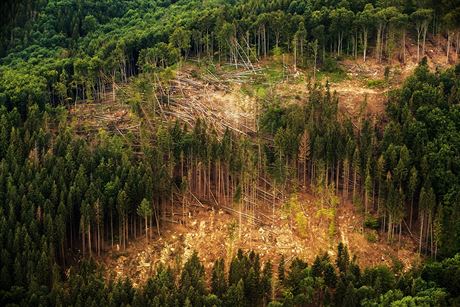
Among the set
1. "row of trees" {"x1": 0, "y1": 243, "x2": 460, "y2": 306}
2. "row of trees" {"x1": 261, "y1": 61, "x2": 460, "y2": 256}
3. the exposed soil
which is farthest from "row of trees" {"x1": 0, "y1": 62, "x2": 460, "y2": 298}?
"row of trees" {"x1": 0, "y1": 243, "x2": 460, "y2": 306}

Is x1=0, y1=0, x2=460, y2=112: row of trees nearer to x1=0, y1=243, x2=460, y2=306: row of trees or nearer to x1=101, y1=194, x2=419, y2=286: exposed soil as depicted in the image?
x1=101, y1=194, x2=419, y2=286: exposed soil

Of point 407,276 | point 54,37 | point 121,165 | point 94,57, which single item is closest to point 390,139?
point 407,276

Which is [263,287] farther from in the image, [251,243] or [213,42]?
[213,42]

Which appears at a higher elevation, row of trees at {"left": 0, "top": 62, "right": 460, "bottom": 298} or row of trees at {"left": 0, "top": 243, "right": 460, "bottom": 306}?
row of trees at {"left": 0, "top": 62, "right": 460, "bottom": 298}

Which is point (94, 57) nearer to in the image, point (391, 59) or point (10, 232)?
point (10, 232)

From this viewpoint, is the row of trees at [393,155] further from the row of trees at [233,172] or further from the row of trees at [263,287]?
the row of trees at [263,287]

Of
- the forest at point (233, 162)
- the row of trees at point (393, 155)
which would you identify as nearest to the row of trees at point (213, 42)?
the forest at point (233, 162)

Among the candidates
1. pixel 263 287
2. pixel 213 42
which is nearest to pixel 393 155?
pixel 263 287
